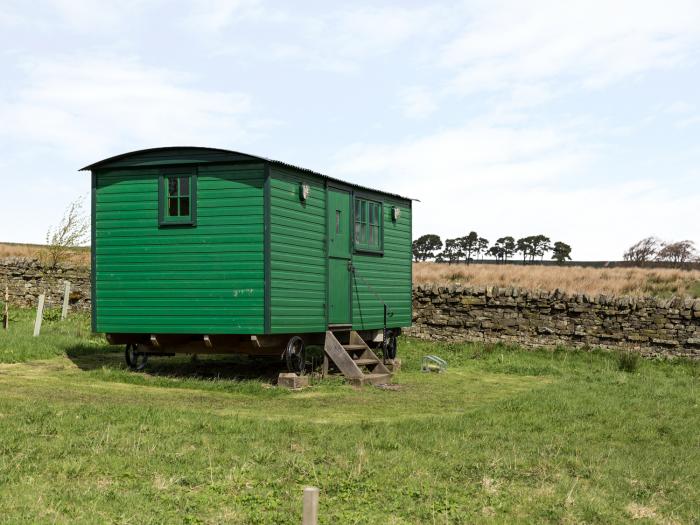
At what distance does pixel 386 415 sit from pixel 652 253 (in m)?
70.7

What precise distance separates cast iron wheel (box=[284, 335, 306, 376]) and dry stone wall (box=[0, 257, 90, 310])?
1507cm

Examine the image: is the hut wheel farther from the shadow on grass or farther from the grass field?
the grass field

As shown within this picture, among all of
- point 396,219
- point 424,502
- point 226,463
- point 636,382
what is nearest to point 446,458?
point 424,502

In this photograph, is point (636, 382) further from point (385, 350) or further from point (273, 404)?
point (273, 404)

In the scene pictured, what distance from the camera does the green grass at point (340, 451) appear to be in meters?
6.64

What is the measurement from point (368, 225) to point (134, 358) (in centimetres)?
562

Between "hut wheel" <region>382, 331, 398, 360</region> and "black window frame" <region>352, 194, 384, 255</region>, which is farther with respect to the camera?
"hut wheel" <region>382, 331, 398, 360</region>

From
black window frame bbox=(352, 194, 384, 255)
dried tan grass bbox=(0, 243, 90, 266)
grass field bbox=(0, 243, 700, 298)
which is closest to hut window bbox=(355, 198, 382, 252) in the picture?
black window frame bbox=(352, 194, 384, 255)

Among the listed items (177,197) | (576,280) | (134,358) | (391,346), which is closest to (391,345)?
(391,346)

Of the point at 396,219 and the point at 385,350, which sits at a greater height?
the point at 396,219

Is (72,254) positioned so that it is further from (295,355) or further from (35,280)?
(295,355)

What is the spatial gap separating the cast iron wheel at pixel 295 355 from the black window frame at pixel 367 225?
9.46 ft

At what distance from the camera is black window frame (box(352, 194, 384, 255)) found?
16.9 metres

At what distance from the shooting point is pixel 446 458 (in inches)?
323
